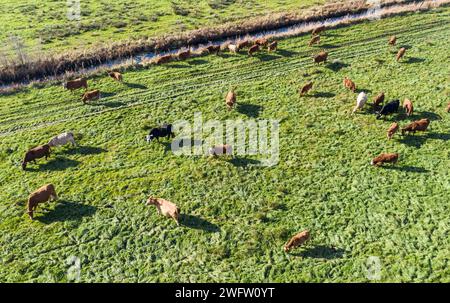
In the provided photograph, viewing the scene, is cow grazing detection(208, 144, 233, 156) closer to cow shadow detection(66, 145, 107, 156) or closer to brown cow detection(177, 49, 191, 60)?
cow shadow detection(66, 145, 107, 156)

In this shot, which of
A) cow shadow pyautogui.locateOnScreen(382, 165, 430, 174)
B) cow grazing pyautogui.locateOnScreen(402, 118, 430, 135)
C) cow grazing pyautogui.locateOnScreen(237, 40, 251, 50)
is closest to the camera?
cow shadow pyautogui.locateOnScreen(382, 165, 430, 174)

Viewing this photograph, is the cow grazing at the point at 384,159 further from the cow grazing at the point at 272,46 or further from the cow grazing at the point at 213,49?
the cow grazing at the point at 213,49

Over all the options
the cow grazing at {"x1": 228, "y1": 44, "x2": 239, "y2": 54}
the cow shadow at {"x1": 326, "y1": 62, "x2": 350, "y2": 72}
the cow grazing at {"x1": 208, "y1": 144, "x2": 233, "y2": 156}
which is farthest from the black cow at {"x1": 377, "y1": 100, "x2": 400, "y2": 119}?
the cow grazing at {"x1": 228, "y1": 44, "x2": 239, "y2": 54}

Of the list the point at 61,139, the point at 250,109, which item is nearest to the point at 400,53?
the point at 250,109

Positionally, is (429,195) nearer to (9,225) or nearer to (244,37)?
(9,225)

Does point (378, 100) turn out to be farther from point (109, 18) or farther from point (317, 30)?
point (109, 18)

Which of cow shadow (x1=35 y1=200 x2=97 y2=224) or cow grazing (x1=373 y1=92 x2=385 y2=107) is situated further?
cow grazing (x1=373 y1=92 x2=385 y2=107)
